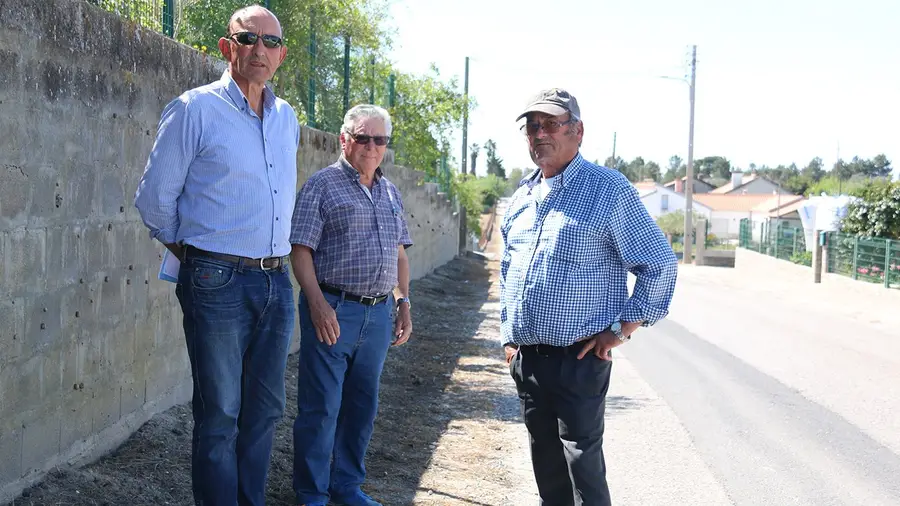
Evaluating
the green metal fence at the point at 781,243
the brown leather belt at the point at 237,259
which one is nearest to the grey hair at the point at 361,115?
the brown leather belt at the point at 237,259

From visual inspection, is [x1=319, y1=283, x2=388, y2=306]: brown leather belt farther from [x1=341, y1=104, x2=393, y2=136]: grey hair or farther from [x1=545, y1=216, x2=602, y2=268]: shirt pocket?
[x1=545, y1=216, x2=602, y2=268]: shirt pocket

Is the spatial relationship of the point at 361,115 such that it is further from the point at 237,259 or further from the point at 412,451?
the point at 412,451

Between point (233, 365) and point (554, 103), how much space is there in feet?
5.50

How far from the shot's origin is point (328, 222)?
15.7 feet

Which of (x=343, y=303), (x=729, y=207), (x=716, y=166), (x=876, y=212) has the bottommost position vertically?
(x=343, y=303)

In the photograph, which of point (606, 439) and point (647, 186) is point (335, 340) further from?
point (647, 186)

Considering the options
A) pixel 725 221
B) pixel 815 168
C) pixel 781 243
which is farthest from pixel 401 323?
pixel 815 168

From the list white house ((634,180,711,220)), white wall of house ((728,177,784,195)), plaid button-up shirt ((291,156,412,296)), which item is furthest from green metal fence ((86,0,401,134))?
white wall of house ((728,177,784,195))

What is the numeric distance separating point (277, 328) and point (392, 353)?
6210 millimetres

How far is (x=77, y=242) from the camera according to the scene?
4730mm

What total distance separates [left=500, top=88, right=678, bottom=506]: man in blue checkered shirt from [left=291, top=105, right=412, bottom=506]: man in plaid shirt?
98 centimetres

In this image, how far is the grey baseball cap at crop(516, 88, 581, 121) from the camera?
3941 millimetres

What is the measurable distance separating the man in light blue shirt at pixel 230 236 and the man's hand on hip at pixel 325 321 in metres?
0.44

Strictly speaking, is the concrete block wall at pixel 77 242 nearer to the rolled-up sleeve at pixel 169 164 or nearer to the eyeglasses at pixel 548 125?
the rolled-up sleeve at pixel 169 164
